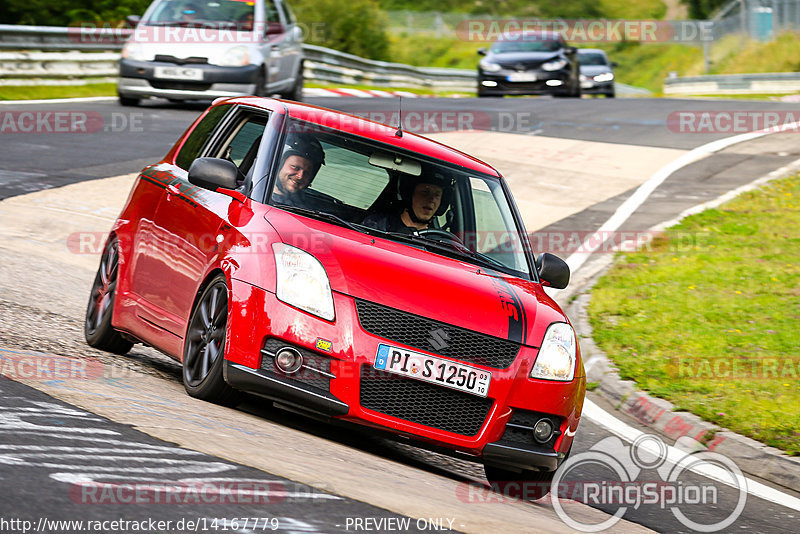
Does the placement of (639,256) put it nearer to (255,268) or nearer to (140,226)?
(140,226)

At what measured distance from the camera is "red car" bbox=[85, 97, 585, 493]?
5.49 metres

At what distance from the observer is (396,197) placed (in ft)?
21.8

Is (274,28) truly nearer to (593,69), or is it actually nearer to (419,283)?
(419,283)

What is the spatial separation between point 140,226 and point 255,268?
180 cm

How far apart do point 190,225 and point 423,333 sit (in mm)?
1695

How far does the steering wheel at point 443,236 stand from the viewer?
6.54 meters

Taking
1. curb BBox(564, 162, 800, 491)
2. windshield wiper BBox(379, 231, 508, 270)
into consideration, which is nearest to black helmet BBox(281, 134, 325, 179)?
windshield wiper BBox(379, 231, 508, 270)

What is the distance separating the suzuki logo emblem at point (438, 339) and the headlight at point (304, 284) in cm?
47

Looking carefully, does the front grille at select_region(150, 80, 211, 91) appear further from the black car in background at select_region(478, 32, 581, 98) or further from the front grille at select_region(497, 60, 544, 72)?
the front grille at select_region(497, 60, 544, 72)

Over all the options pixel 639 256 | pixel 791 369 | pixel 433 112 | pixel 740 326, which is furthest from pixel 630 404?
pixel 433 112

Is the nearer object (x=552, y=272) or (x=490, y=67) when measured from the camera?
(x=552, y=272)

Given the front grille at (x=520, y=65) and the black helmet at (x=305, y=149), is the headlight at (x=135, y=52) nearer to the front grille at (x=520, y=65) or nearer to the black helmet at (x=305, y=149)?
the front grille at (x=520, y=65)

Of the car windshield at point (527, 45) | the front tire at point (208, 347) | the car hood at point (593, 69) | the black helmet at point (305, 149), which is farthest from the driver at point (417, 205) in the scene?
the car hood at point (593, 69)

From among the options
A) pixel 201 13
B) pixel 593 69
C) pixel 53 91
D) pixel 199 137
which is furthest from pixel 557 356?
pixel 593 69
